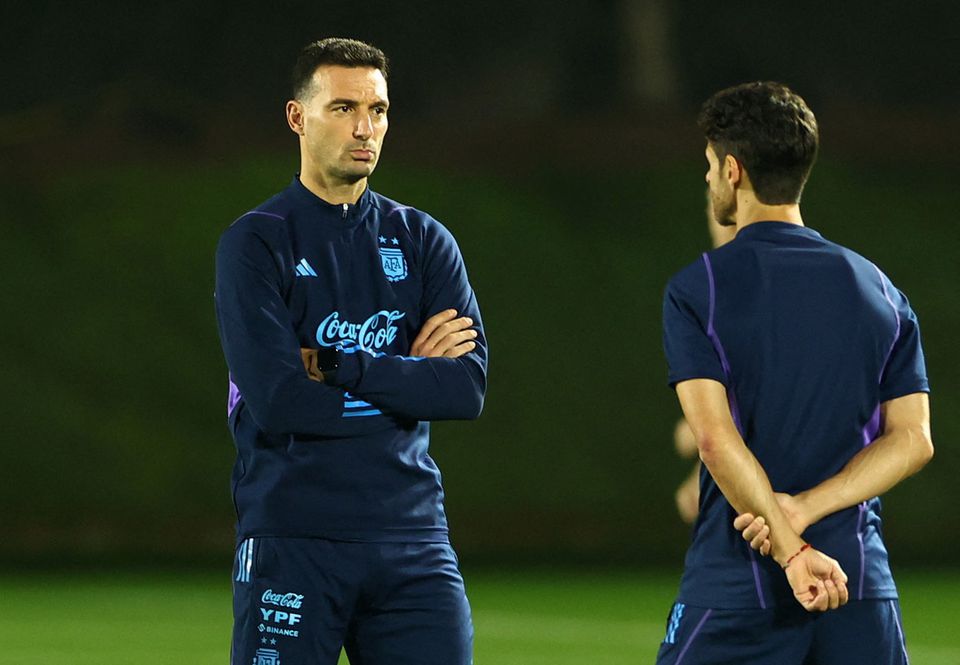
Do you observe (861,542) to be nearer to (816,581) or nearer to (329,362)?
(816,581)

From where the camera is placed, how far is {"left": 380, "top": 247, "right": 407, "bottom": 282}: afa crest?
3955mm

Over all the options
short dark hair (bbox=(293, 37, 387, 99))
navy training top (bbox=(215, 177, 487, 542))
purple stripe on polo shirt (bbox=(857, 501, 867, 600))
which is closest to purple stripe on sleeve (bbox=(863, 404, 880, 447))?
purple stripe on polo shirt (bbox=(857, 501, 867, 600))

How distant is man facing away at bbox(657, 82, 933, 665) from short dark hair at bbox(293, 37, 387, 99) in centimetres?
108

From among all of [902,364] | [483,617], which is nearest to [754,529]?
[902,364]

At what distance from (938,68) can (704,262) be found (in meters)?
15.9

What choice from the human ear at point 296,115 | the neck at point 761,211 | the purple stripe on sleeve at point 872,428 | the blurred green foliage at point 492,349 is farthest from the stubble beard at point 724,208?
the blurred green foliage at point 492,349

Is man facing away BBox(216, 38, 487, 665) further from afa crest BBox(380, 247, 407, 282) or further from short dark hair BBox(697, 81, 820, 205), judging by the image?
short dark hair BBox(697, 81, 820, 205)

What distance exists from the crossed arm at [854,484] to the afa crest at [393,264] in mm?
1159

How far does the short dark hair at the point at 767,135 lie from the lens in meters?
3.23

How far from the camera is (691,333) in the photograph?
321 centimetres

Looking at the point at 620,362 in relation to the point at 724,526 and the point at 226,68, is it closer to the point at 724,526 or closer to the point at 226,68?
the point at 226,68

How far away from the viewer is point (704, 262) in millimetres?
3244

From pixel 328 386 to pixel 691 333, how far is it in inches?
37.9

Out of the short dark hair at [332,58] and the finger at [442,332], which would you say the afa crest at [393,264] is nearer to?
the finger at [442,332]
